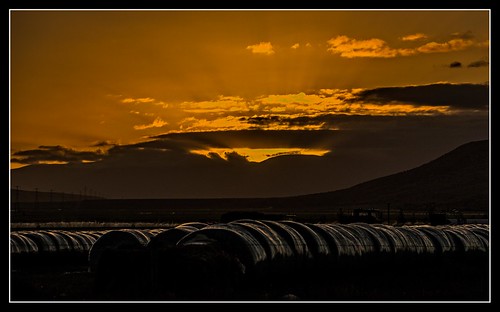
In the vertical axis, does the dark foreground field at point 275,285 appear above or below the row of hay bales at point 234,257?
below

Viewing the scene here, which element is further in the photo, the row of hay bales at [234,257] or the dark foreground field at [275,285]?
the row of hay bales at [234,257]

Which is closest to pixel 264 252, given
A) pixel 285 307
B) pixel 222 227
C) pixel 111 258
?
pixel 222 227

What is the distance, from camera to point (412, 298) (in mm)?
25141

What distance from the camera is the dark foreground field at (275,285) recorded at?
24.8m

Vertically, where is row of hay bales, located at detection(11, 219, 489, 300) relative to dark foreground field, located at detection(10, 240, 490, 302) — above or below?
above

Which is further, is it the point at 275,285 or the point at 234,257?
the point at 275,285

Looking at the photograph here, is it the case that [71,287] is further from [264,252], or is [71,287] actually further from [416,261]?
[416,261]

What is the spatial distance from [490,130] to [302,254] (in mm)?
10271

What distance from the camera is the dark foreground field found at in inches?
978

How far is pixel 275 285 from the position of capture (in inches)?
1088

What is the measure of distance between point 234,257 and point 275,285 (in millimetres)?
1589

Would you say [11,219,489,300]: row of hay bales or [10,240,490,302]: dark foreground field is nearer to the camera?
[10,240,490,302]: dark foreground field

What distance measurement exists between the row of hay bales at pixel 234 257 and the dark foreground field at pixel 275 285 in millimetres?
29

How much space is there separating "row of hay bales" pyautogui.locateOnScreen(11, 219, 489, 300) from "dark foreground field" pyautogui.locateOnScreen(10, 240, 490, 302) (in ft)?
0.10
